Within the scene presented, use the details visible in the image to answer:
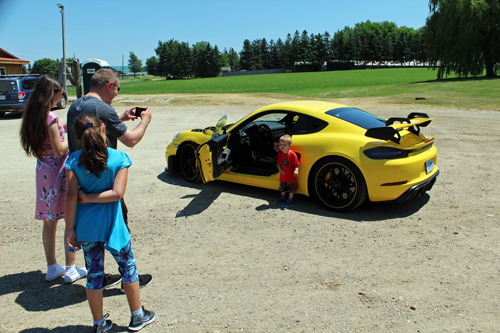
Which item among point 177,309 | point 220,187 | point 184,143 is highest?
point 184,143

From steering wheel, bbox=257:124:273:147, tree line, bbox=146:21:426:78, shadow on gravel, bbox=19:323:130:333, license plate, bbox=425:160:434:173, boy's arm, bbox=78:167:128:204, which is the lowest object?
shadow on gravel, bbox=19:323:130:333

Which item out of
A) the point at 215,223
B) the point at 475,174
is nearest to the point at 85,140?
the point at 215,223

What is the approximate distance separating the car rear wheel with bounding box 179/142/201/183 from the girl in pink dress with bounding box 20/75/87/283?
302 cm

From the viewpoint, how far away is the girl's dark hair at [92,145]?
2.46 m

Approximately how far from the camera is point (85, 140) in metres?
2.46

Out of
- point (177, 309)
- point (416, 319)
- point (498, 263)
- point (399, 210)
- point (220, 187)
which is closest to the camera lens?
point (416, 319)

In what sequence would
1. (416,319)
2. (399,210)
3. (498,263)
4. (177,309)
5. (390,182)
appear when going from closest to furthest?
1. (416,319)
2. (177,309)
3. (498,263)
4. (390,182)
5. (399,210)

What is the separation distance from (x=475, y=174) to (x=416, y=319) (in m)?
4.92

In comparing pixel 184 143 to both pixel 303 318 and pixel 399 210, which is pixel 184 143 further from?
pixel 303 318

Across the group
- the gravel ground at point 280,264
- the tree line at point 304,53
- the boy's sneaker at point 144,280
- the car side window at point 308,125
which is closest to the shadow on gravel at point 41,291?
the gravel ground at point 280,264

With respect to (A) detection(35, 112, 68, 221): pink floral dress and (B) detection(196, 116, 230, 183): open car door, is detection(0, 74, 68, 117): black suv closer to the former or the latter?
(B) detection(196, 116, 230, 183): open car door

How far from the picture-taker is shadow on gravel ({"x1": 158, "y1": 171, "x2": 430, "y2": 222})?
5.01m

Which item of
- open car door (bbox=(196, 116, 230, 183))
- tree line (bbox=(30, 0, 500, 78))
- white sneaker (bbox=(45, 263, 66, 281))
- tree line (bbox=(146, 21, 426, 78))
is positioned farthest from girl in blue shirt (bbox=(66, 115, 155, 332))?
tree line (bbox=(146, 21, 426, 78))

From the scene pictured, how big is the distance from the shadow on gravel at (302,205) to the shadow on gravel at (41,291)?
6.17 ft
